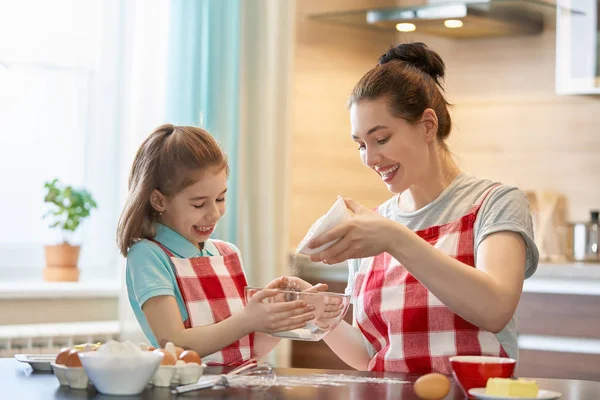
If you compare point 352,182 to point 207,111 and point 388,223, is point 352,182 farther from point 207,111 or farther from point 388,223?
point 388,223

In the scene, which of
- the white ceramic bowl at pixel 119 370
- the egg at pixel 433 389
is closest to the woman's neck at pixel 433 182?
the egg at pixel 433 389

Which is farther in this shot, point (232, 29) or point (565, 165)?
point (565, 165)

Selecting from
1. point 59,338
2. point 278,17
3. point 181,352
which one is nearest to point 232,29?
point 278,17

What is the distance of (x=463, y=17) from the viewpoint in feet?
12.4

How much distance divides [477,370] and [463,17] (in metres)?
2.58

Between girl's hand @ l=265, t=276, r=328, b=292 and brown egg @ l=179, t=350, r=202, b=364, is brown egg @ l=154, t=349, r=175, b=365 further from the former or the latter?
girl's hand @ l=265, t=276, r=328, b=292

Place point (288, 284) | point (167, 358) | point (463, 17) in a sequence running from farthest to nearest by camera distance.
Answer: point (463, 17)
point (288, 284)
point (167, 358)

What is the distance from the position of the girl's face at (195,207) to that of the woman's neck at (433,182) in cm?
42

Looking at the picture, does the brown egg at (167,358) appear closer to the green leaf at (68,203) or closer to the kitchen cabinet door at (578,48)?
the green leaf at (68,203)

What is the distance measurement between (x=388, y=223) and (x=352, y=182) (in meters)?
2.72

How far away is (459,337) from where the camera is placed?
190 cm

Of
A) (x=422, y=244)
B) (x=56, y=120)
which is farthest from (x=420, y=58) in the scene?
(x=56, y=120)

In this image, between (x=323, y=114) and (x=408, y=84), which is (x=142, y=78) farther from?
(x=408, y=84)

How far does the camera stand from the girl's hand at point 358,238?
1.69 m
